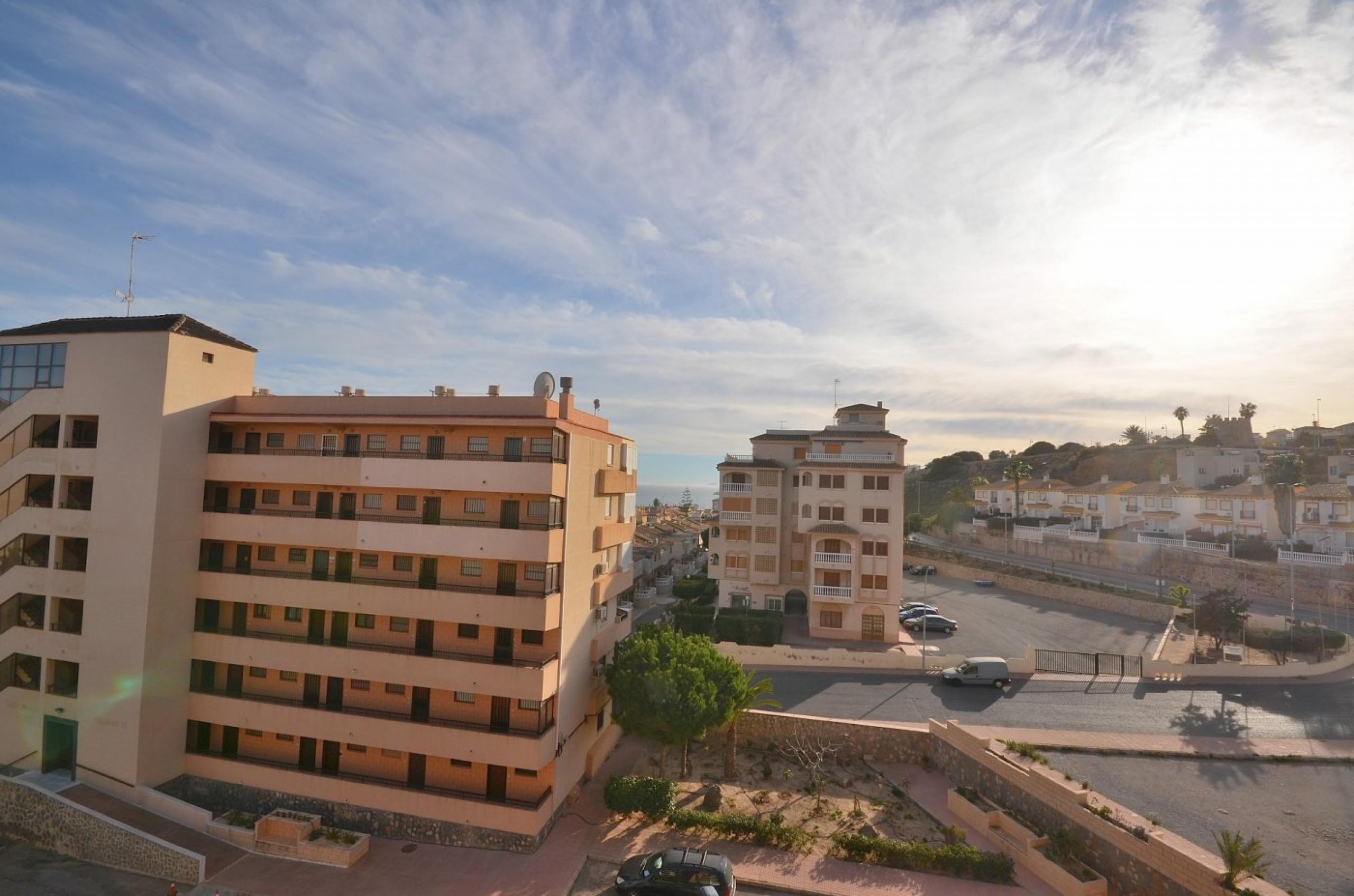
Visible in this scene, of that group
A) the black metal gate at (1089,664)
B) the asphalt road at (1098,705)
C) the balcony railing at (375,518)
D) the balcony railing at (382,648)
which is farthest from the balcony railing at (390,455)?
the black metal gate at (1089,664)

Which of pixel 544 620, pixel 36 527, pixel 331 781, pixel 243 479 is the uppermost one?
pixel 243 479

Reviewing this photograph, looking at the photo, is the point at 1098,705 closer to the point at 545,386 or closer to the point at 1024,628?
the point at 1024,628

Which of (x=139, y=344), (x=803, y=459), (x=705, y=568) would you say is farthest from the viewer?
Result: (x=705, y=568)

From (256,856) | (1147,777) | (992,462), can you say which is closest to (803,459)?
(1147,777)

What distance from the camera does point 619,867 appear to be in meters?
20.6

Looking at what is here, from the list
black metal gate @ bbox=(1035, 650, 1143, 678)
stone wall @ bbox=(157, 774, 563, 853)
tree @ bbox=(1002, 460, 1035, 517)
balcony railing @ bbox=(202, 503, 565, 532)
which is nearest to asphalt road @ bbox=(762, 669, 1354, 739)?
black metal gate @ bbox=(1035, 650, 1143, 678)

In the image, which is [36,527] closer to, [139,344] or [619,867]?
[139,344]

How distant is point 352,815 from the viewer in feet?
77.0

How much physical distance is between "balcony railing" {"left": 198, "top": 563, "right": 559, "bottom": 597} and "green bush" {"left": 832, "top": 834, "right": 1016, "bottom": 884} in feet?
44.9

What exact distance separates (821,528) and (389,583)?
98.8ft

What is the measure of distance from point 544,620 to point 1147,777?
902 inches

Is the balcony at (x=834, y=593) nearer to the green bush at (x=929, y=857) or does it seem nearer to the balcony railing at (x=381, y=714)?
the green bush at (x=929, y=857)

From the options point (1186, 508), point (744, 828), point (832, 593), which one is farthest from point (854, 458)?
point (1186, 508)

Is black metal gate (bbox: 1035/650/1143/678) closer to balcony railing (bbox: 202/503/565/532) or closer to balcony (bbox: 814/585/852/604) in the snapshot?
balcony (bbox: 814/585/852/604)
